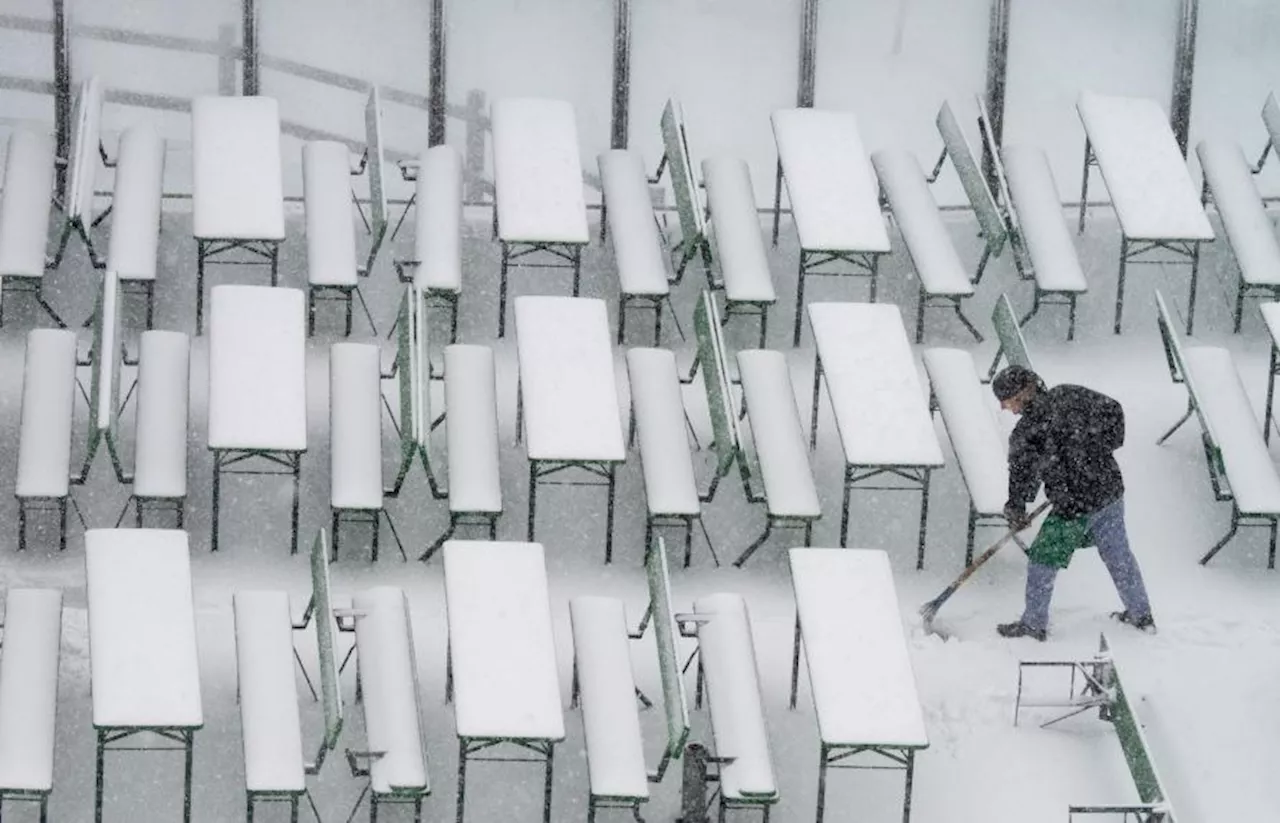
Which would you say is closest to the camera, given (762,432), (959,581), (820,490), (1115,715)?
(1115,715)

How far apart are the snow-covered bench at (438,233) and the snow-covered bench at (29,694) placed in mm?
2603

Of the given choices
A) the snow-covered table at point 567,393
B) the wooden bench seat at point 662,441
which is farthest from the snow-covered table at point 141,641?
the wooden bench seat at point 662,441

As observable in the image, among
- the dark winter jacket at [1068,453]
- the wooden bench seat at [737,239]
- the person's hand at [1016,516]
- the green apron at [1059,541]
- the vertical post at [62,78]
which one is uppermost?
the vertical post at [62,78]

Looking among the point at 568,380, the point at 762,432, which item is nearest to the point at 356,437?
the point at 568,380

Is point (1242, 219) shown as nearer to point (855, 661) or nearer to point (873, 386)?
point (873, 386)

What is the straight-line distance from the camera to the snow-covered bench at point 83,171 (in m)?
13.4

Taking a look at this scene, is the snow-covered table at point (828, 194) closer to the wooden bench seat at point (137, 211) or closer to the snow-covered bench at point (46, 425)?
the wooden bench seat at point (137, 211)

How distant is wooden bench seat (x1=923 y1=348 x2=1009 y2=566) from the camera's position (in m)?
12.8

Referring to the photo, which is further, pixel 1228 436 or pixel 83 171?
pixel 83 171

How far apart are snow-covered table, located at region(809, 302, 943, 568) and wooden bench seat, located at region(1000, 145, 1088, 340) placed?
3.60 feet

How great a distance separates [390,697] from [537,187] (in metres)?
3.41

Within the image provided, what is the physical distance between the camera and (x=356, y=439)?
41.5 ft

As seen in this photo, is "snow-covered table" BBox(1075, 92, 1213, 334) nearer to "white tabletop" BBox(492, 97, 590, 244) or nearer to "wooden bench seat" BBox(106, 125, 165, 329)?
"white tabletop" BBox(492, 97, 590, 244)

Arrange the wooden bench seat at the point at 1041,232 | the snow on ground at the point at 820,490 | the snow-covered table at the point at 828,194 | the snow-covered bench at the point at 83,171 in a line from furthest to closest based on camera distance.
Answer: the wooden bench seat at the point at 1041,232 → the snow-covered table at the point at 828,194 → the snow-covered bench at the point at 83,171 → the snow on ground at the point at 820,490
